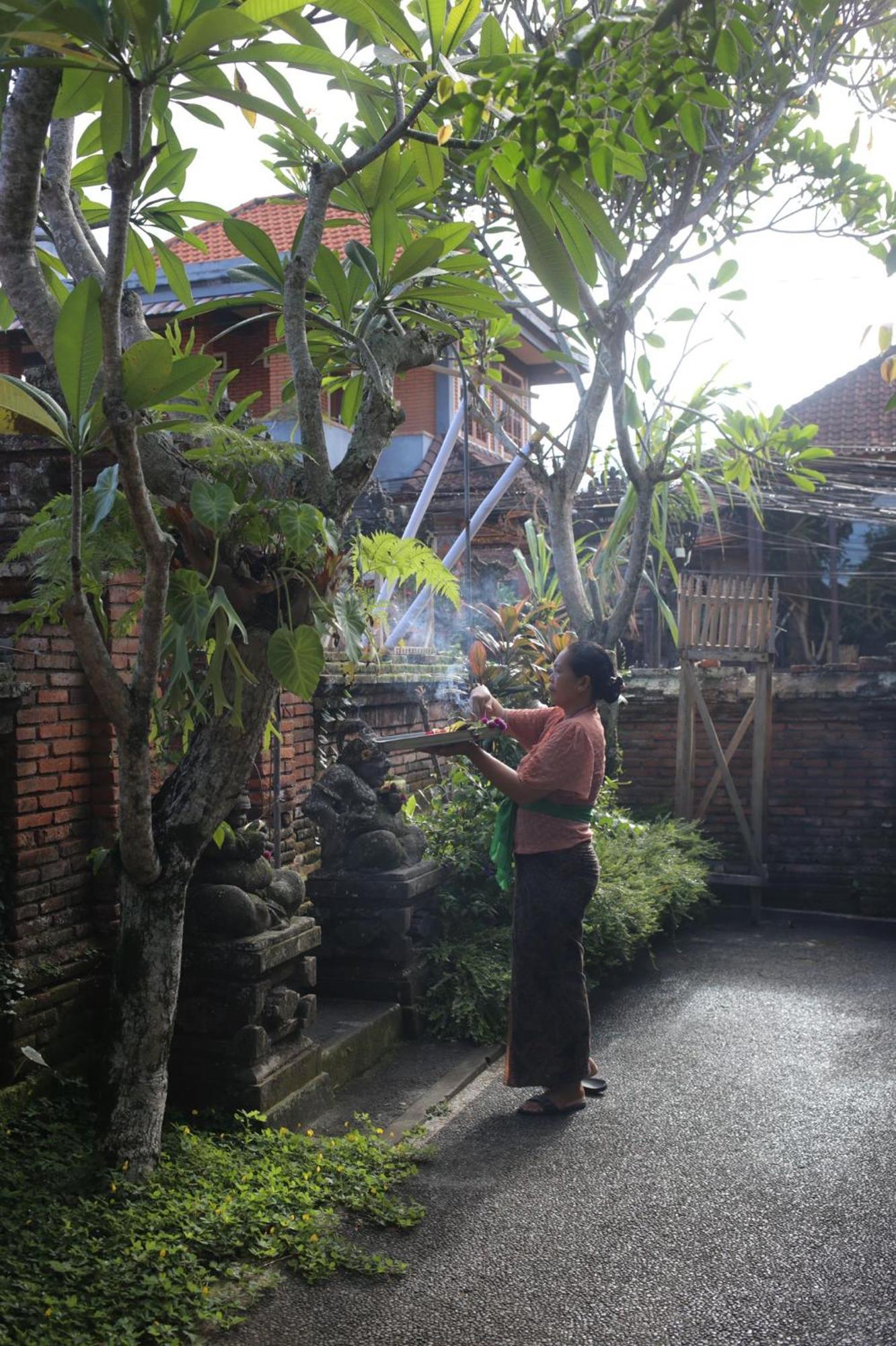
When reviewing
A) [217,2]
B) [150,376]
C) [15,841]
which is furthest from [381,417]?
[15,841]

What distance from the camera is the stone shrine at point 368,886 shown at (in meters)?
5.99

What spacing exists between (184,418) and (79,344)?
606 mm

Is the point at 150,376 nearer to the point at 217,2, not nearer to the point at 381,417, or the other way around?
the point at 217,2

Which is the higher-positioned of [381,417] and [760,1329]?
[381,417]

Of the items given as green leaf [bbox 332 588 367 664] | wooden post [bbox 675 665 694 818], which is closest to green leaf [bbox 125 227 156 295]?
green leaf [bbox 332 588 367 664]

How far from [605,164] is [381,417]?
1.31 metres

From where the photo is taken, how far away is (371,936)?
601cm

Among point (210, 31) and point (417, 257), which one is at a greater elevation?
point (210, 31)

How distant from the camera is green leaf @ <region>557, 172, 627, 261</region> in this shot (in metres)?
3.07

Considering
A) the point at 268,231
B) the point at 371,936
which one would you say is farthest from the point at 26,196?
the point at 268,231

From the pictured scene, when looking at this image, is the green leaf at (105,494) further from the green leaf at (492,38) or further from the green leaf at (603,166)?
the green leaf at (492,38)

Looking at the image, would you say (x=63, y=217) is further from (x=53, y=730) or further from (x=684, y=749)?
(x=684, y=749)

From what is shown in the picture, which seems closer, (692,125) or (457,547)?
(692,125)

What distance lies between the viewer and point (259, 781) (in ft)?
19.6
